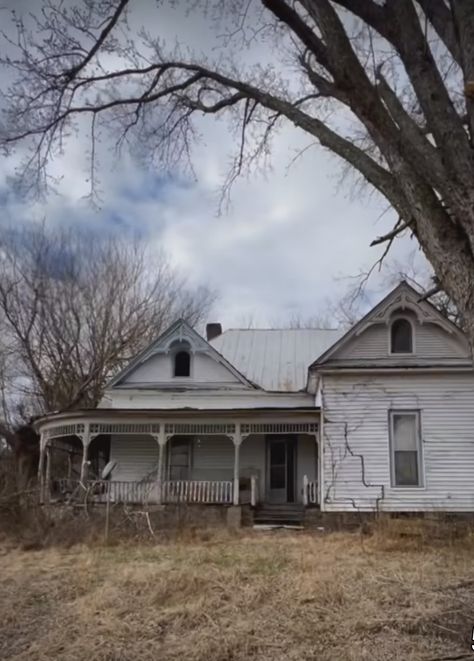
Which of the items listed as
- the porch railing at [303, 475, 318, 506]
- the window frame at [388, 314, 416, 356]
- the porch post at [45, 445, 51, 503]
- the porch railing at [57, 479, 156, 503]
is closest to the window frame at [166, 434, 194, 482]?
the porch railing at [57, 479, 156, 503]

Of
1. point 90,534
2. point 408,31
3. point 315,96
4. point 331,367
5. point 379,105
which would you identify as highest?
point 315,96

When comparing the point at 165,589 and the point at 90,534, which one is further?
the point at 90,534

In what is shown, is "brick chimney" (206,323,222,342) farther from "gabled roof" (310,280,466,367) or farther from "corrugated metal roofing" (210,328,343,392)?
"gabled roof" (310,280,466,367)

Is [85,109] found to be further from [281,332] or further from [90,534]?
[281,332]

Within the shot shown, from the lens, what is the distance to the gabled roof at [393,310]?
15555 mm

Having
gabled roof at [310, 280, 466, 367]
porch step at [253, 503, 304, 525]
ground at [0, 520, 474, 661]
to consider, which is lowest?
porch step at [253, 503, 304, 525]

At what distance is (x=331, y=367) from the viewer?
50.8ft

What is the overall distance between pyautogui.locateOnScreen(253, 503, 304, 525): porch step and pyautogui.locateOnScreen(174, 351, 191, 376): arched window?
497 centimetres

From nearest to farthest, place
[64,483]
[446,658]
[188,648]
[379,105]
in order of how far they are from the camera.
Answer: [446,658], [188,648], [379,105], [64,483]

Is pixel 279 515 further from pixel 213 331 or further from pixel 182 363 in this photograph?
pixel 213 331

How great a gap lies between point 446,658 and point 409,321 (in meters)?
12.0

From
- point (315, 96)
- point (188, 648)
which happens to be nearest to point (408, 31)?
point (315, 96)

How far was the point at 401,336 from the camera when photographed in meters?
16.0

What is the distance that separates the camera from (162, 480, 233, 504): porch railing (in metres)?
16.7
